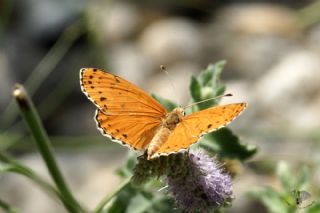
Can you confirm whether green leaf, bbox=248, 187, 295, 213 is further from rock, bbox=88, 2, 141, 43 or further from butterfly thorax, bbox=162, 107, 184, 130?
rock, bbox=88, 2, 141, 43

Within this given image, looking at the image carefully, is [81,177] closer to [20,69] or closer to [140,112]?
[20,69]

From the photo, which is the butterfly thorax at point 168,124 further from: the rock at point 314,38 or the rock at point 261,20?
the rock at point 261,20

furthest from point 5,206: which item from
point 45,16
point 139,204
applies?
point 45,16

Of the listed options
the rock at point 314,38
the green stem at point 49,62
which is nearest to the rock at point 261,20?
the rock at point 314,38

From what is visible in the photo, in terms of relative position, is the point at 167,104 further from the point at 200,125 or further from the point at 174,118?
the point at 200,125

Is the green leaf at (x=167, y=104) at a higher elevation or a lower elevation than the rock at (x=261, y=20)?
lower

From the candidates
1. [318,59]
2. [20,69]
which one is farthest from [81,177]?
[318,59]

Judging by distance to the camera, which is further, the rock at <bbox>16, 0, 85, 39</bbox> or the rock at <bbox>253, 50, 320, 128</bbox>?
the rock at <bbox>16, 0, 85, 39</bbox>

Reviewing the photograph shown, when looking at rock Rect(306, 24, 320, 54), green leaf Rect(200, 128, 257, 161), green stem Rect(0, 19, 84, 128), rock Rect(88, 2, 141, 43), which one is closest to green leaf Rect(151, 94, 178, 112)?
green leaf Rect(200, 128, 257, 161)
